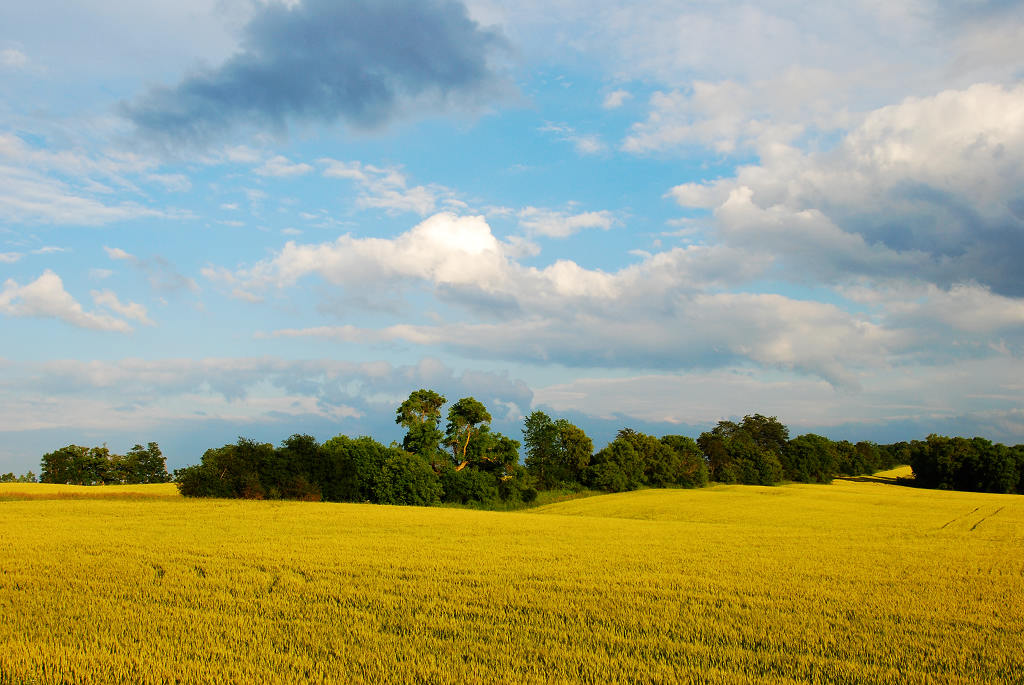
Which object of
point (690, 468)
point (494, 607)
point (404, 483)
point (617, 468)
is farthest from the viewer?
point (690, 468)

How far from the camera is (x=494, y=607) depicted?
12914 millimetres

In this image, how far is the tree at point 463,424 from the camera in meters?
64.8

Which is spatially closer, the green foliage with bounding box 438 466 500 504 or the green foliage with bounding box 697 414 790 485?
the green foliage with bounding box 438 466 500 504

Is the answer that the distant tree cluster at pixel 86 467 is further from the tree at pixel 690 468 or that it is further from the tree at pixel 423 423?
the tree at pixel 690 468

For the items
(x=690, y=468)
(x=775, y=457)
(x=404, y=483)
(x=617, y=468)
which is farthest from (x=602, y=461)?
(x=775, y=457)

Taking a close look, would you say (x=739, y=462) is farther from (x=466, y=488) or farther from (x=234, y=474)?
(x=234, y=474)

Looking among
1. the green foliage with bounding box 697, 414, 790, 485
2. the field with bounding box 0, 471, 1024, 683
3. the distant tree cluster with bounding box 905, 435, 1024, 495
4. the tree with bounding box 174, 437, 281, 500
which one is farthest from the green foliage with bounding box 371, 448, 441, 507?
the distant tree cluster with bounding box 905, 435, 1024, 495

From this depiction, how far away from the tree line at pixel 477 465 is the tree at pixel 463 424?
104 mm

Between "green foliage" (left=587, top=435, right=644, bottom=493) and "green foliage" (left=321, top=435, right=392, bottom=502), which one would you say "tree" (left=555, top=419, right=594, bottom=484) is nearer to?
"green foliage" (left=587, top=435, right=644, bottom=493)

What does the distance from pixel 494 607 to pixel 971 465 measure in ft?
332

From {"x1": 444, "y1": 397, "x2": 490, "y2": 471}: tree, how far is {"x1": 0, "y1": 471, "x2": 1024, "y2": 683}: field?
3786cm

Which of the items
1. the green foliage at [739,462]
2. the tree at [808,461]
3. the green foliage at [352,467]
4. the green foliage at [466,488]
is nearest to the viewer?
the green foliage at [352,467]

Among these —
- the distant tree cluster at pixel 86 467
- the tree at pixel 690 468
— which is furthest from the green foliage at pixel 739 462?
the distant tree cluster at pixel 86 467

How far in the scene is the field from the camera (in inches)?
368
